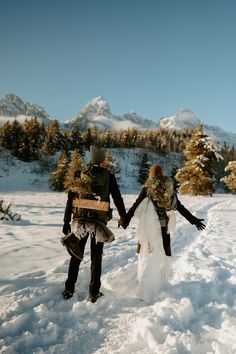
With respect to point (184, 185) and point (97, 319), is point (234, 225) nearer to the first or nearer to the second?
point (97, 319)

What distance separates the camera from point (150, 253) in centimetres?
532

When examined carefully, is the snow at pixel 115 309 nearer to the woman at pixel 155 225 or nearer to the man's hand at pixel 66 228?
the woman at pixel 155 225

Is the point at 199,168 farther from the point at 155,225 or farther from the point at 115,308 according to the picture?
the point at 115,308

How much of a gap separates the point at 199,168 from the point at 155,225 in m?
32.2

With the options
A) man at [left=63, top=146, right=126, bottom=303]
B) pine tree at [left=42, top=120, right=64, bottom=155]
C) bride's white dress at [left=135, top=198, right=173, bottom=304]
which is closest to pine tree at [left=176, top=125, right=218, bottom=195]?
bride's white dress at [left=135, top=198, right=173, bottom=304]

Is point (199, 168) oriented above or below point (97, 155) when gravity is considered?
above

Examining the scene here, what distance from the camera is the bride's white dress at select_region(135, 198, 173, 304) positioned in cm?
516

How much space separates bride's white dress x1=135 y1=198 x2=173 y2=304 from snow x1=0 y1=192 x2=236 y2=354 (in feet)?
0.74

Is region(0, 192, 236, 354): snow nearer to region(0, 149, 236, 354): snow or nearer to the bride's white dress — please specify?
region(0, 149, 236, 354): snow

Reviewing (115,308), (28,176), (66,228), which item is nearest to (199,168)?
(66,228)

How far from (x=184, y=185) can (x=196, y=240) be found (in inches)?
1085

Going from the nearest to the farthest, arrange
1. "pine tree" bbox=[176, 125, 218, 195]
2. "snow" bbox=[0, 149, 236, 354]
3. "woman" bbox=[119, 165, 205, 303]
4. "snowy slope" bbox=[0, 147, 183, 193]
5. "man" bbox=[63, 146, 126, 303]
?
1. "snow" bbox=[0, 149, 236, 354]
2. "man" bbox=[63, 146, 126, 303]
3. "woman" bbox=[119, 165, 205, 303]
4. "pine tree" bbox=[176, 125, 218, 195]
5. "snowy slope" bbox=[0, 147, 183, 193]

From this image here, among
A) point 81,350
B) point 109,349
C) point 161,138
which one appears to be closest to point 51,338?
point 81,350

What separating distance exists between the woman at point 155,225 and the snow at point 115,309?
0.35 m
